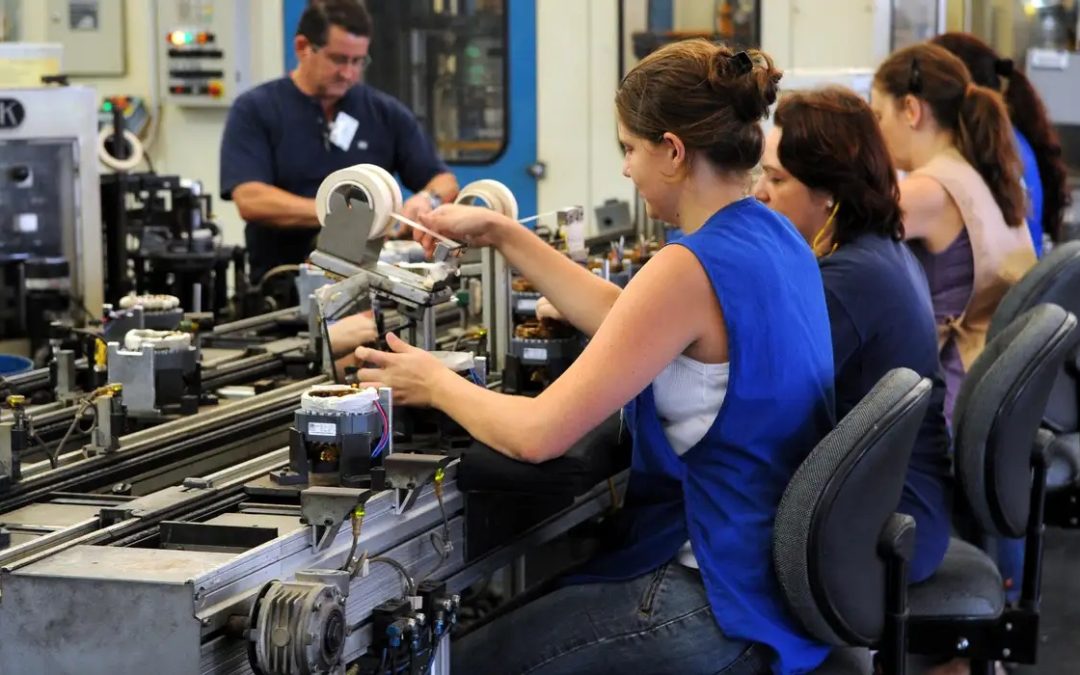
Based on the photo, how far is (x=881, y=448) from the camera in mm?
1816

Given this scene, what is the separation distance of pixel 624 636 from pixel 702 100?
65 centimetres

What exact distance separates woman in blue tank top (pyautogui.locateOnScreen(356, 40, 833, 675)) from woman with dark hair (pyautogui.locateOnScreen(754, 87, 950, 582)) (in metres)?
0.30

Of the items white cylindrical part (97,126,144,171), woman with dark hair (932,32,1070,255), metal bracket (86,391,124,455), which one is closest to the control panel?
white cylindrical part (97,126,144,171)

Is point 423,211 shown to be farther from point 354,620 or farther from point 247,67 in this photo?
point 247,67

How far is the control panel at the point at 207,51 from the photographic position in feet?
17.2

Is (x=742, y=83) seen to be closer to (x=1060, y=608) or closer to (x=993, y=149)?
(x=993, y=149)

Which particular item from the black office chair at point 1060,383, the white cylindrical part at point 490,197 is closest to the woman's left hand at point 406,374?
the white cylindrical part at point 490,197

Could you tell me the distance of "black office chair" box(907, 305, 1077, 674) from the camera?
2.24m

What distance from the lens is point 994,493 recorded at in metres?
2.32

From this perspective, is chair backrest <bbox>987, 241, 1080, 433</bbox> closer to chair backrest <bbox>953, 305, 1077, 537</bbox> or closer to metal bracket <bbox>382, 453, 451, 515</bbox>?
chair backrest <bbox>953, 305, 1077, 537</bbox>

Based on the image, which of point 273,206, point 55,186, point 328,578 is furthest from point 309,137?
point 328,578

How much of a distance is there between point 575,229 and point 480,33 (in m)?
2.34

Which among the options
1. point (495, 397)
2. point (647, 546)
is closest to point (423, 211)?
point (495, 397)

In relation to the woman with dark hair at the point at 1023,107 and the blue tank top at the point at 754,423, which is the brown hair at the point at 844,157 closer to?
the blue tank top at the point at 754,423
